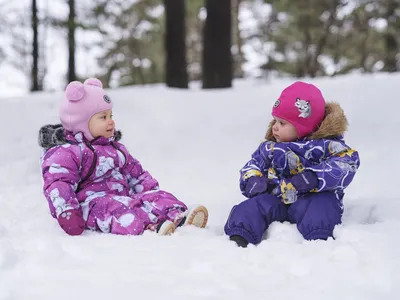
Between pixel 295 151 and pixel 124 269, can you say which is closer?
pixel 124 269

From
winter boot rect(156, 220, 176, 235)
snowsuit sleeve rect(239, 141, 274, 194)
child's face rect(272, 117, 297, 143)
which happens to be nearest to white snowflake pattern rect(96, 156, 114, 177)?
winter boot rect(156, 220, 176, 235)

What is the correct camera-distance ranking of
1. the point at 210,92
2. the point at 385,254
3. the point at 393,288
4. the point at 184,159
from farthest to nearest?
the point at 210,92 → the point at 184,159 → the point at 385,254 → the point at 393,288

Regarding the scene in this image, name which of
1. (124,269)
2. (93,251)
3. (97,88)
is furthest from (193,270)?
(97,88)

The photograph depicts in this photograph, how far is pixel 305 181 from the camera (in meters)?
3.32

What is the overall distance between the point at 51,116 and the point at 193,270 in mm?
5326

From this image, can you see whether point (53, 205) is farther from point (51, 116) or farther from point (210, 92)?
point (210, 92)

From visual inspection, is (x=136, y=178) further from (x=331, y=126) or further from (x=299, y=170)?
(x=331, y=126)

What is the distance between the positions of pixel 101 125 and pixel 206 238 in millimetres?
1169

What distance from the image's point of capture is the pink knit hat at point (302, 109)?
11.4 ft

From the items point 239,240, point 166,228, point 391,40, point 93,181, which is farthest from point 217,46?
point 391,40

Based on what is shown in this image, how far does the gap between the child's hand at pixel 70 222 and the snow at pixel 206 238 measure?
8 centimetres

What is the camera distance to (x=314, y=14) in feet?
56.4

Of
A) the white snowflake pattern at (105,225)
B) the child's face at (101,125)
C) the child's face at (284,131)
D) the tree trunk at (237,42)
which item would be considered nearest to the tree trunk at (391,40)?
the tree trunk at (237,42)

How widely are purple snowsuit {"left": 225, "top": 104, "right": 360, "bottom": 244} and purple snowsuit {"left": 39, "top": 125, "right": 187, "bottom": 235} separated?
0.56 metres
